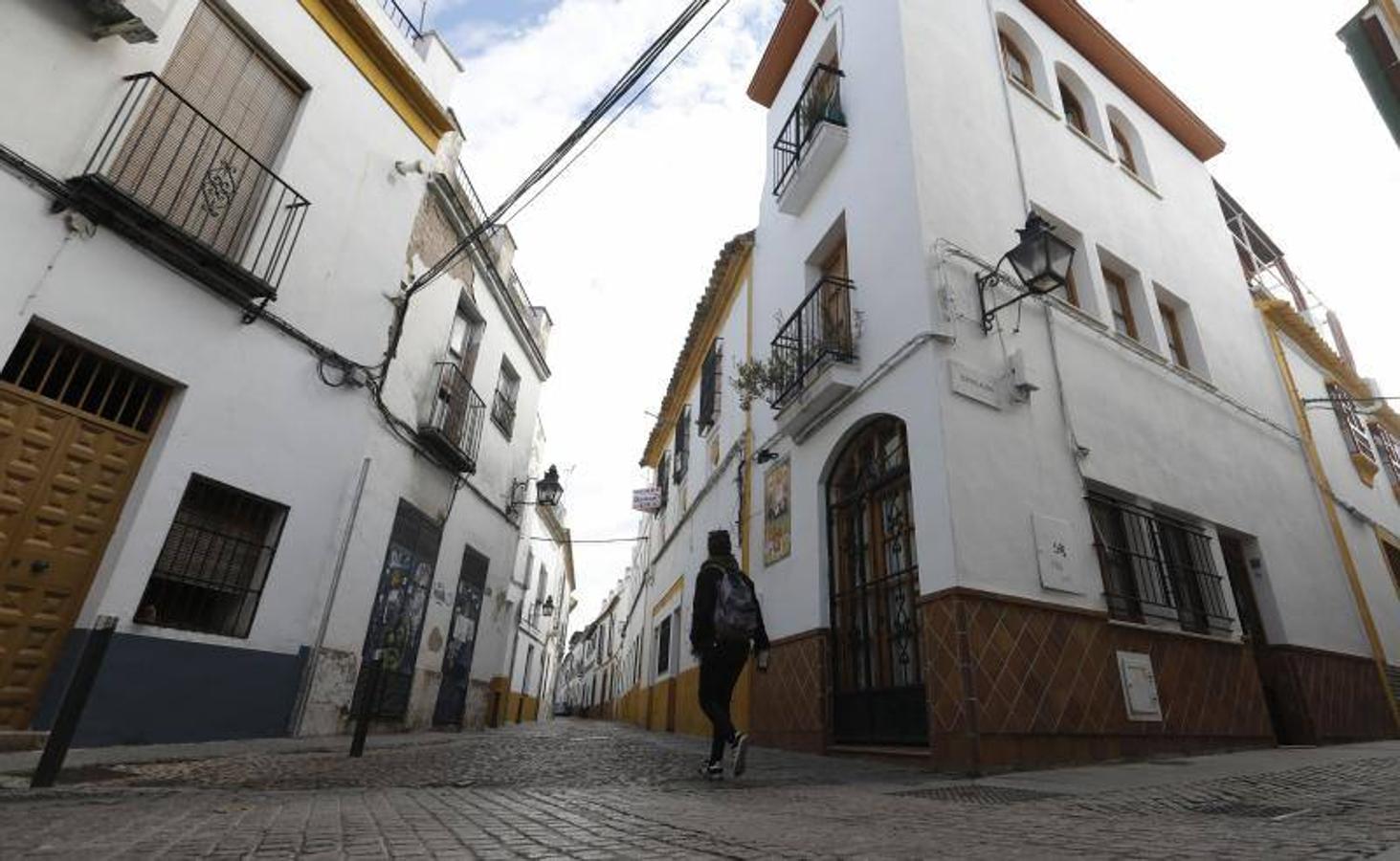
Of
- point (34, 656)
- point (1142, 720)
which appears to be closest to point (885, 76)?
point (1142, 720)

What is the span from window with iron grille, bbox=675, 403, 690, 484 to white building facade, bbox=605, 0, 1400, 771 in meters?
3.53

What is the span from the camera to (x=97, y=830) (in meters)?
1.97

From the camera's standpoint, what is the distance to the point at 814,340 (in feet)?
23.6

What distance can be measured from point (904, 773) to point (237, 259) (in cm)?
714

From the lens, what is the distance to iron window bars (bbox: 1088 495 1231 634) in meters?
5.81

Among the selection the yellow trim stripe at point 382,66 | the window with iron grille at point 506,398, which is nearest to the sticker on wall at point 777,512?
the window with iron grille at point 506,398

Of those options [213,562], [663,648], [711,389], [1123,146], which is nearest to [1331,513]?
[1123,146]

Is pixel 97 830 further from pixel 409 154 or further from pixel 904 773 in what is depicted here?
pixel 409 154

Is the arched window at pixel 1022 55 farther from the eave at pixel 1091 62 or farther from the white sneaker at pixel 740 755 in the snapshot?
the white sneaker at pixel 740 755

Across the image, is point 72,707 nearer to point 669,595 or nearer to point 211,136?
point 211,136

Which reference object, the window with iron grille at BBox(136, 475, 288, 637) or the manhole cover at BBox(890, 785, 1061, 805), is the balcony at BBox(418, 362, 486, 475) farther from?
the manhole cover at BBox(890, 785, 1061, 805)

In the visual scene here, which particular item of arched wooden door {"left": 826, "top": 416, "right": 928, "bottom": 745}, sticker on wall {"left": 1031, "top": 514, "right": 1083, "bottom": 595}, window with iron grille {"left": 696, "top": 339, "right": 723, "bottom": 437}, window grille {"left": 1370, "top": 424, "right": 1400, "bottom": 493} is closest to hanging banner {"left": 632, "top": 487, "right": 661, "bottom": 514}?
window with iron grille {"left": 696, "top": 339, "right": 723, "bottom": 437}

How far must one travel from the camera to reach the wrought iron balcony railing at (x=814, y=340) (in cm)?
677

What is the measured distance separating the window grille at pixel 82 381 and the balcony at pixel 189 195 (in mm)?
973
